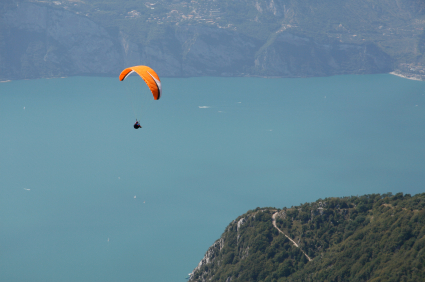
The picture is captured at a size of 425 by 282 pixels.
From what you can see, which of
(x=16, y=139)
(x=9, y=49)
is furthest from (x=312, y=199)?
(x=9, y=49)

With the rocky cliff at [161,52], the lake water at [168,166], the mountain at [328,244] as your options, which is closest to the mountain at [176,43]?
the rocky cliff at [161,52]

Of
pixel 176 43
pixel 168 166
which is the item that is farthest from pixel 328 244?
pixel 176 43

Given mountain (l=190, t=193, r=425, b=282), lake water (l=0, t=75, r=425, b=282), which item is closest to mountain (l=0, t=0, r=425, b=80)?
lake water (l=0, t=75, r=425, b=282)

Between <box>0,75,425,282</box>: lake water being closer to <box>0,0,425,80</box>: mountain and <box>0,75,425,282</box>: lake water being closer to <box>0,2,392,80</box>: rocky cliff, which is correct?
<box>0,2,392,80</box>: rocky cliff

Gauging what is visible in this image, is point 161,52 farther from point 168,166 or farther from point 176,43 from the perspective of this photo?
point 168,166

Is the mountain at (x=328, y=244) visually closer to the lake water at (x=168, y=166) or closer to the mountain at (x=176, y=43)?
the lake water at (x=168, y=166)
